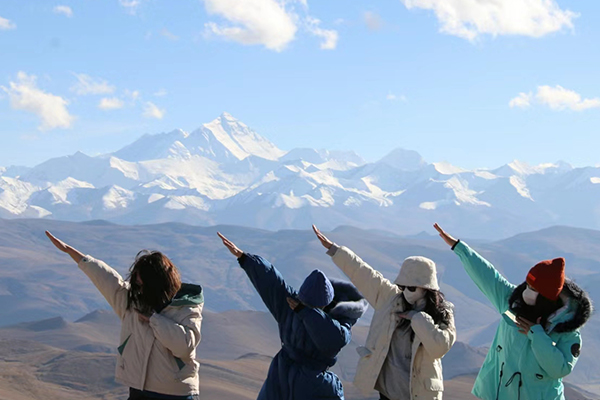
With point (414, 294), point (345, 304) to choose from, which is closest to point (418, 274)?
point (414, 294)

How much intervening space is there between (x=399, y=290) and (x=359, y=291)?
0.31 meters

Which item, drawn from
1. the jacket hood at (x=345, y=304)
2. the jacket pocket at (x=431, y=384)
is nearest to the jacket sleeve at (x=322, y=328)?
the jacket hood at (x=345, y=304)

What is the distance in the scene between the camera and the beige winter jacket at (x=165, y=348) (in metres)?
5.82

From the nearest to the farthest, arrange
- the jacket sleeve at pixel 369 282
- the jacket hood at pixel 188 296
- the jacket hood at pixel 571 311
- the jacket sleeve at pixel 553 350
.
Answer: the jacket sleeve at pixel 553 350 < the jacket hood at pixel 571 311 < the jacket hood at pixel 188 296 < the jacket sleeve at pixel 369 282

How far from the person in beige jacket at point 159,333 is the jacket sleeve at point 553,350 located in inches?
92.8

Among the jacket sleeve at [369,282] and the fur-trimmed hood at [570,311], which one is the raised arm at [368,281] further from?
the fur-trimmed hood at [570,311]

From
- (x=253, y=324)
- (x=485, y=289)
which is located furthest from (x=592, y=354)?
(x=485, y=289)

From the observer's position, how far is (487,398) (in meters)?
6.07

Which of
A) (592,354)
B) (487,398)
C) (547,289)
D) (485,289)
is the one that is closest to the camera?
(547,289)

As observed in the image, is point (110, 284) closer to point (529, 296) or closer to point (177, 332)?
point (177, 332)

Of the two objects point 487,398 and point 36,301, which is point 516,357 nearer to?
point 487,398

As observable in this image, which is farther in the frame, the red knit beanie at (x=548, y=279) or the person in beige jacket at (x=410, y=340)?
the person in beige jacket at (x=410, y=340)

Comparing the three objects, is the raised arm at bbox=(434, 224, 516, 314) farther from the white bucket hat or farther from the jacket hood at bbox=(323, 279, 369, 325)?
the jacket hood at bbox=(323, 279, 369, 325)

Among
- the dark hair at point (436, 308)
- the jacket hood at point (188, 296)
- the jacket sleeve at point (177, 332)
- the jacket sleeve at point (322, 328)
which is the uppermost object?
the dark hair at point (436, 308)
